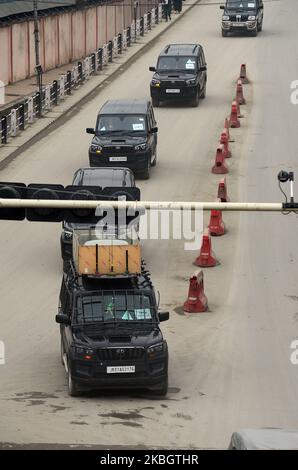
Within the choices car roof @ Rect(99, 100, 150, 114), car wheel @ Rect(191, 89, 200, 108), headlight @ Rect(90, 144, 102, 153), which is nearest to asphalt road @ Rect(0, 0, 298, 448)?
car wheel @ Rect(191, 89, 200, 108)

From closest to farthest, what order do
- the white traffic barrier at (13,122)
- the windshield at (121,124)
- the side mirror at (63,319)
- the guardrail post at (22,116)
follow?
the side mirror at (63,319)
the windshield at (121,124)
the white traffic barrier at (13,122)
the guardrail post at (22,116)

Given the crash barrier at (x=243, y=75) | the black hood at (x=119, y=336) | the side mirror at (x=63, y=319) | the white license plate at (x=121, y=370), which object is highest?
the side mirror at (x=63, y=319)

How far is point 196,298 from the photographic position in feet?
89.7

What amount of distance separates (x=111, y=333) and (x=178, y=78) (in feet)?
87.6

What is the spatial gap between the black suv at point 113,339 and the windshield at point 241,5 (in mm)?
43563

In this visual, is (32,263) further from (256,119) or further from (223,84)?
(223,84)

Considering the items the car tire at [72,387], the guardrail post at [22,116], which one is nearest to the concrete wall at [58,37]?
the guardrail post at [22,116]

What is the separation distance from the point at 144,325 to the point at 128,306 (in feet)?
1.42

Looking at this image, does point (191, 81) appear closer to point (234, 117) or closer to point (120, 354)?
point (234, 117)

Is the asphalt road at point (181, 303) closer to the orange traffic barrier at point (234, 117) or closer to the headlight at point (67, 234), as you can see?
the orange traffic barrier at point (234, 117)

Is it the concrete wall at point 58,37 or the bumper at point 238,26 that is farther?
the bumper at point 238,26

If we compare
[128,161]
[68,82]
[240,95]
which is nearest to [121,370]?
[128,161]

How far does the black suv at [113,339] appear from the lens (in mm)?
22469

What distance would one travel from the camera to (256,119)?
4778 centimetres
